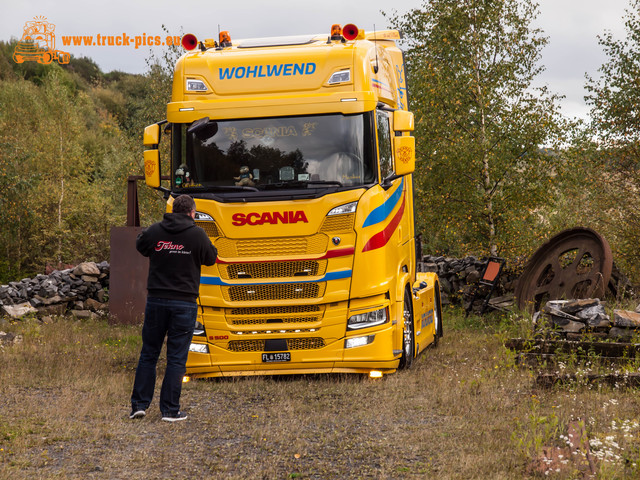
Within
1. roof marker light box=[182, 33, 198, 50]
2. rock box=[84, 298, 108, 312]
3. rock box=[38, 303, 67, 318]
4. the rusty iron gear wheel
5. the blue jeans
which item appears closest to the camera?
the blue jeans

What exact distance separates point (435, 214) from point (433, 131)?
7.06 ft

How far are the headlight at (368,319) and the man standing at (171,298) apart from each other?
202 centimetres

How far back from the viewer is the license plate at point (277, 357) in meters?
8.12

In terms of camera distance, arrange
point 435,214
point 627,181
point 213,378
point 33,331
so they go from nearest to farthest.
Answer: point 213,378 < point 33,331 < point 627,181 < point 435,214

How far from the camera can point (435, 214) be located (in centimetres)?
1844

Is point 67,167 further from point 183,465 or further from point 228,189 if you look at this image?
point 183,465

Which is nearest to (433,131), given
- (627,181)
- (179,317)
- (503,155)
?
(503,155)

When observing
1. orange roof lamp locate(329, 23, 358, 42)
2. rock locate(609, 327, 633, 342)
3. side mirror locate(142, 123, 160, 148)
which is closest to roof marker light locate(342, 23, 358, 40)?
orange roof lamp locate(329, 23, 358, 42)

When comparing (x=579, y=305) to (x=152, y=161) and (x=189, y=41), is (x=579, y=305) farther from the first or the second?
(x=189, y=41)

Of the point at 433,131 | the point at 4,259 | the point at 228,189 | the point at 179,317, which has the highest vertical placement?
the point at 433,131

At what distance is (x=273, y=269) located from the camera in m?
8.02

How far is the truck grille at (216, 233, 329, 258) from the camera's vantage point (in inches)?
313

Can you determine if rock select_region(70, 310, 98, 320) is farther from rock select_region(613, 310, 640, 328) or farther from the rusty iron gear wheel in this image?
rock select_region(613, 310, 640, 328)

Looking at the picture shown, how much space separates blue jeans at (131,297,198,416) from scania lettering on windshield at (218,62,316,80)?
10.1 feet
